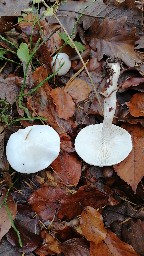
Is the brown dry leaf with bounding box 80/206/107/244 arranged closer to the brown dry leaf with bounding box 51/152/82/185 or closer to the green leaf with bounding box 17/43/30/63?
the brown dry leaf with bounding box 51/152/82/185

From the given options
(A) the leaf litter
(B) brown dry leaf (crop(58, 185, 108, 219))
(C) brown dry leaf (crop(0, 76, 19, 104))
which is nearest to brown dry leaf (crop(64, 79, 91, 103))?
(A) the leaf litter

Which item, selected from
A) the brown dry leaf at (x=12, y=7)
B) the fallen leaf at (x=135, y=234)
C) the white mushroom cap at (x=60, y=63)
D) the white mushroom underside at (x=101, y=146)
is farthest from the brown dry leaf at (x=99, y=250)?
the brown dry leaf at (x=12, y=7)

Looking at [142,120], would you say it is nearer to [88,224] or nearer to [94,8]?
[88,224]

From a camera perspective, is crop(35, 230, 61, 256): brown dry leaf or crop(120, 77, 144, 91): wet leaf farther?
crop(120, 77, 144, 91): wet leaf

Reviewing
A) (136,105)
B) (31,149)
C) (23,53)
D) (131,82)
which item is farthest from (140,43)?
(31,149)

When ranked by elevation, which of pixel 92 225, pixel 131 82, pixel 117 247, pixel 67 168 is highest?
pixel 131 82

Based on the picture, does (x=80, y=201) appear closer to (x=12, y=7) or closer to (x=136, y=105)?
(x=136, y=105)
